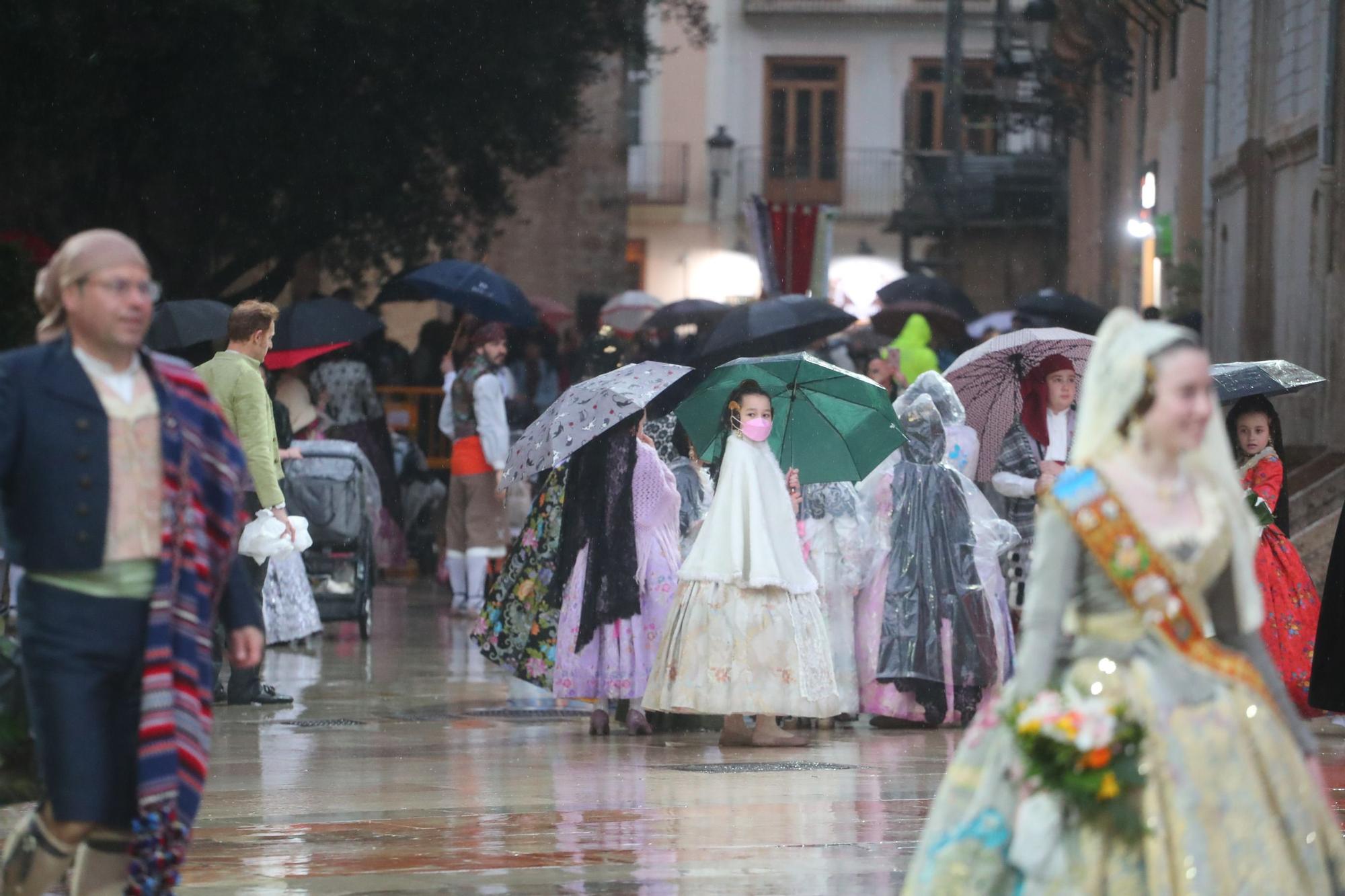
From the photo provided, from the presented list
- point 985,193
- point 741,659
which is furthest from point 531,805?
point 985,193

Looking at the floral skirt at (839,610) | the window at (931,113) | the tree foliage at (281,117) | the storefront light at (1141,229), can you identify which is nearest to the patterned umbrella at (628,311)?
the storefront light at (1141,229)

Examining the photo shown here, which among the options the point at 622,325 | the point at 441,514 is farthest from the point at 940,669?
the point at 622,325

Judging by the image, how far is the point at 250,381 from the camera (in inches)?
474

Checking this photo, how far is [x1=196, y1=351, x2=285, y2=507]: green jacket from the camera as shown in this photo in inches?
472

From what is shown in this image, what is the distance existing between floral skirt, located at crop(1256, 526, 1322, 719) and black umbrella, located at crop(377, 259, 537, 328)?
11.6 metres

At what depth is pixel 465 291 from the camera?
76.1 ft

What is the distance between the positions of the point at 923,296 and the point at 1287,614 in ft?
45.8

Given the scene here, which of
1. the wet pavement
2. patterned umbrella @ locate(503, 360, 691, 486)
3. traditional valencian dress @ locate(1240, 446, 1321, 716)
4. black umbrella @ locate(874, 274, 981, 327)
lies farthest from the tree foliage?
traditional valencian dress @ locate(1240, 446, 1321, 716)

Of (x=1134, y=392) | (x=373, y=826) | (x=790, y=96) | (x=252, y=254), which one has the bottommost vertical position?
(x=373, y=826)

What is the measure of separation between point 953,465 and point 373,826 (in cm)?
543

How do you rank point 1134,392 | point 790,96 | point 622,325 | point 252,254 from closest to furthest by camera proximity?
point 1134,392
point 252,254
point 622,325
point 790,96

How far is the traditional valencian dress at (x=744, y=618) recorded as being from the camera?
1170cm

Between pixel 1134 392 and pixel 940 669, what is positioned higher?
pixel 1134 392

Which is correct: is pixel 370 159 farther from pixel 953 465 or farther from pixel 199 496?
pixel 199 496
